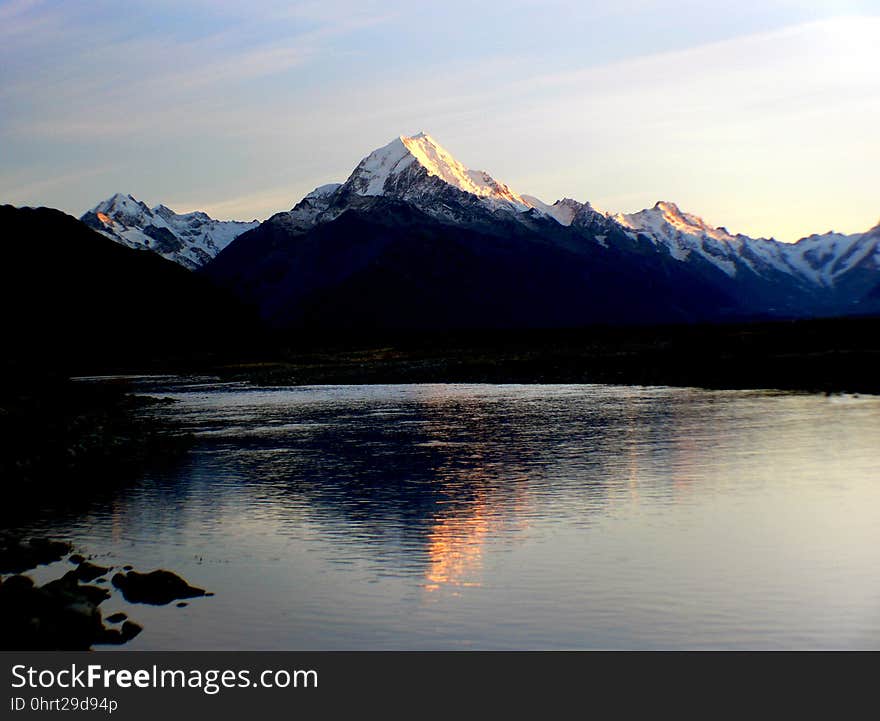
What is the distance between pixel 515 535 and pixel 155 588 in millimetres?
11820

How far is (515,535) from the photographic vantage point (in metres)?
33.7

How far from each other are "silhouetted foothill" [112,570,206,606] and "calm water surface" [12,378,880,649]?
616 millimetres

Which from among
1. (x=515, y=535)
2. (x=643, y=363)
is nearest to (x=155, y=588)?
(x=515, y=535)

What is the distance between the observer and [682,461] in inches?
1960

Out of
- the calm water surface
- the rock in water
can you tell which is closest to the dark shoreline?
the calm water surface

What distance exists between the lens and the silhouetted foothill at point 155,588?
26609mm

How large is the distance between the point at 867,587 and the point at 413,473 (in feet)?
80.6

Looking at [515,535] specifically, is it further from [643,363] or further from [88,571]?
[643,363]

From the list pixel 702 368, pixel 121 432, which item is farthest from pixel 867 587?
pixel 702 368

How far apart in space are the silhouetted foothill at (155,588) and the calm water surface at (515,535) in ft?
2.02

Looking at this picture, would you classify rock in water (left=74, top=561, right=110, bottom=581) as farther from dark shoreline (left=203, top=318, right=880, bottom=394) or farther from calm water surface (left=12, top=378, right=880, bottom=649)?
dark shoreline (left=203, top=318, right=880, bottom=394)
